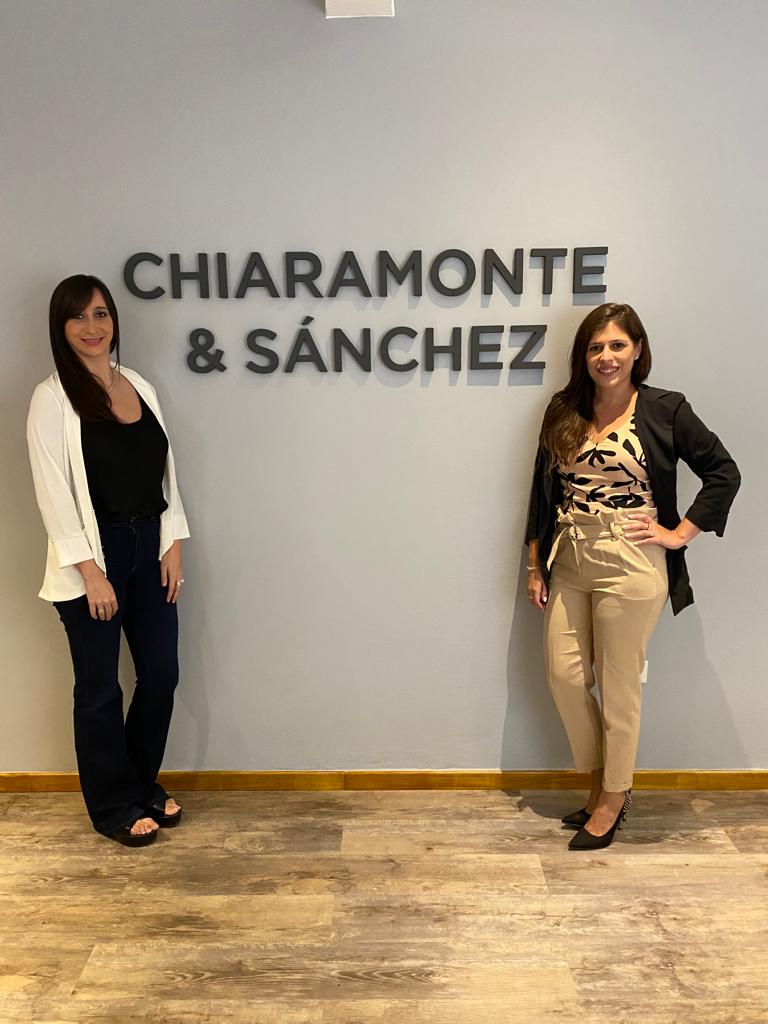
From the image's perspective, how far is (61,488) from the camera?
2246 millimetres

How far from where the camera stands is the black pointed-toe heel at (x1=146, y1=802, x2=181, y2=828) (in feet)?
8.62

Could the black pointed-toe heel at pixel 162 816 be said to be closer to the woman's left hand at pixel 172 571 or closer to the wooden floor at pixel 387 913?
the wooden floor at pixel 387 913

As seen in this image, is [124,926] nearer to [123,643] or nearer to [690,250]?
[123,643]

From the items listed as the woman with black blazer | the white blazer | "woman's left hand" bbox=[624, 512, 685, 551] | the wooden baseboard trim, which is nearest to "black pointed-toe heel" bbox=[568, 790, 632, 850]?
the woman with black blazer

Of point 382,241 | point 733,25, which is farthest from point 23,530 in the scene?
point 733,25

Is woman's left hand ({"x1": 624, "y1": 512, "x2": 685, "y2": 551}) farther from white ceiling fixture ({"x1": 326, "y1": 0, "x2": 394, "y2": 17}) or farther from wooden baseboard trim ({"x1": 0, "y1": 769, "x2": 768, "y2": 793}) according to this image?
white ceiling fixture ({"x1": 326, "y1": 0, "x2": 394, "y2": 17})

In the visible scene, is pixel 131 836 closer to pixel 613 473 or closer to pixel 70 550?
pixel 70 550

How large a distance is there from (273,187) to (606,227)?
1055mm

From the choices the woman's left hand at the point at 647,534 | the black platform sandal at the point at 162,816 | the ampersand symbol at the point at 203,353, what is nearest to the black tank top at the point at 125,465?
the ampersand symbol at the point at 203,353

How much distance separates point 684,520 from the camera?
→ 7.69ft

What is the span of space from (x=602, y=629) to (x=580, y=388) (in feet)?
2.45

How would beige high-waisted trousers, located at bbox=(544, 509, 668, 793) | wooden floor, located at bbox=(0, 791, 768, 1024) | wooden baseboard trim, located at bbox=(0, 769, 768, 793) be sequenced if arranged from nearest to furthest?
wooden floor, located at bbox=(0, 791, 768, 1024)
beige high-waisted trousers, located at bbox=(544, 509, 668, 793)
wooden baseboard trim, located at bbox=(0, 769, 768, 793)

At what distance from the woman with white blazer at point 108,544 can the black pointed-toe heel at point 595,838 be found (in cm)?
133

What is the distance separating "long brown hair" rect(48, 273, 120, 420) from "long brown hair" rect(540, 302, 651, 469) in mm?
1355
